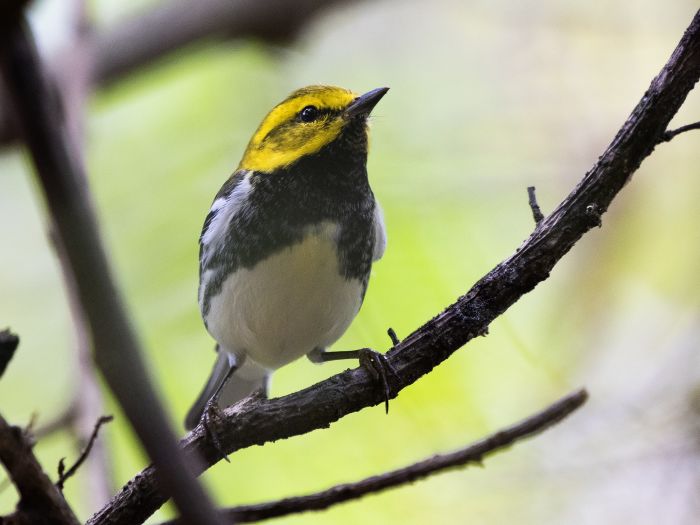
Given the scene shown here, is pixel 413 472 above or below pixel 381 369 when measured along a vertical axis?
below

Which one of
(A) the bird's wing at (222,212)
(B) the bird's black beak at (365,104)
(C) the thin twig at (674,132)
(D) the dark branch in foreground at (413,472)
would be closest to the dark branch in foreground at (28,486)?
(D) the dark branch in foreground at (413,472)

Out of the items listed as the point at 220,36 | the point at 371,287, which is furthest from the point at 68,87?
the point at 371,287

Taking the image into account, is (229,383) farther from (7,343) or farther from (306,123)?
(7,343)

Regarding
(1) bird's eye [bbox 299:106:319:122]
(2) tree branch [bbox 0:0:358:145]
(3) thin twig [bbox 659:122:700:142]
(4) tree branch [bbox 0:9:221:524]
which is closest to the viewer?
(4) tree branch [bbox 0:9:221:524]

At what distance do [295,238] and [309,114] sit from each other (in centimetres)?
70

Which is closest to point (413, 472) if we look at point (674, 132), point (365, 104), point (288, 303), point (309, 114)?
point (288, 303)

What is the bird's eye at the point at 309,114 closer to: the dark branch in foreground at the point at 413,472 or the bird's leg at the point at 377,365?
the bird's leg at the point at 377,365

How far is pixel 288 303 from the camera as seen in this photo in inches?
124

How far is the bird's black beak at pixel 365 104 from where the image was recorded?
3.36 metres

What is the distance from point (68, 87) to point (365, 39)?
3.05 m

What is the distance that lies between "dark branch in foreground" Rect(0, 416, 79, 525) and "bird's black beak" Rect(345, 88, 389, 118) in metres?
2.06

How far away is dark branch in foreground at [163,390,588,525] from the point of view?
226cm

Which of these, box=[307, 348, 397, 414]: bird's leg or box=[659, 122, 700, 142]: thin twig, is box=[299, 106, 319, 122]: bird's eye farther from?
box=[659, 122, 700, 142]: thin twig

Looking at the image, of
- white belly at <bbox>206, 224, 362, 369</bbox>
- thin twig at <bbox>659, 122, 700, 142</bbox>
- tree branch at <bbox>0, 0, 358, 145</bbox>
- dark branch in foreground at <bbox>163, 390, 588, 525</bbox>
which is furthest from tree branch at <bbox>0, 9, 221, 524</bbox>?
tree branch at <bbox>0, 0, 358, 145</bbox>
